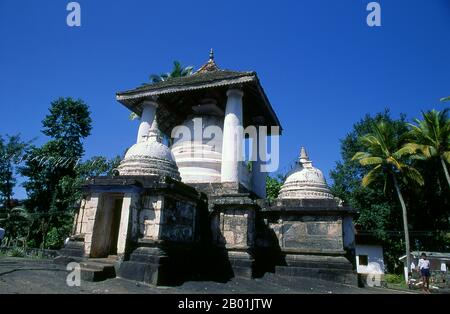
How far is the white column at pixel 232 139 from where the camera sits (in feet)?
34.3

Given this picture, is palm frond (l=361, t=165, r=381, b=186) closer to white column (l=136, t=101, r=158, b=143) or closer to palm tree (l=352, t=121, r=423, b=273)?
palm tree (l=352, t=121, r=423, b=273)

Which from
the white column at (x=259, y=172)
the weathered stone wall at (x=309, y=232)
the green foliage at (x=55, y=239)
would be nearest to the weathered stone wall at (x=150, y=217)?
the weathered stone wall at (x=309, y=232)

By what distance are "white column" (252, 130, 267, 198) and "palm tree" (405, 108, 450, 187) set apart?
12486 millimetres

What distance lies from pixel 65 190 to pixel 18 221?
6.61 m

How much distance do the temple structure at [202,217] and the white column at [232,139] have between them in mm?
37

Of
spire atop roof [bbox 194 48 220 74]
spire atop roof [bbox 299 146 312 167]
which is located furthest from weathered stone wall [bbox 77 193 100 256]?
spire atop roof [bbox 194 48 220 74]

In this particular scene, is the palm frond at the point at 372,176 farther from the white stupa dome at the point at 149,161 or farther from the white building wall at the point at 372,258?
the white stupa dome at the point at 149,161

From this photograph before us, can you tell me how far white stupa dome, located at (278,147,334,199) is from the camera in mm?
10375

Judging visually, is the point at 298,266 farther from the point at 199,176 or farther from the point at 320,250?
the point at 199,176

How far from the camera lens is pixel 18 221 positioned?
1088 inches

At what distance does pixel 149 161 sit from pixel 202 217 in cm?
229

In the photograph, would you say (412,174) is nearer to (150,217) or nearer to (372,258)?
(372,258)

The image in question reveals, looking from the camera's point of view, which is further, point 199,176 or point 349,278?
point 199,176
